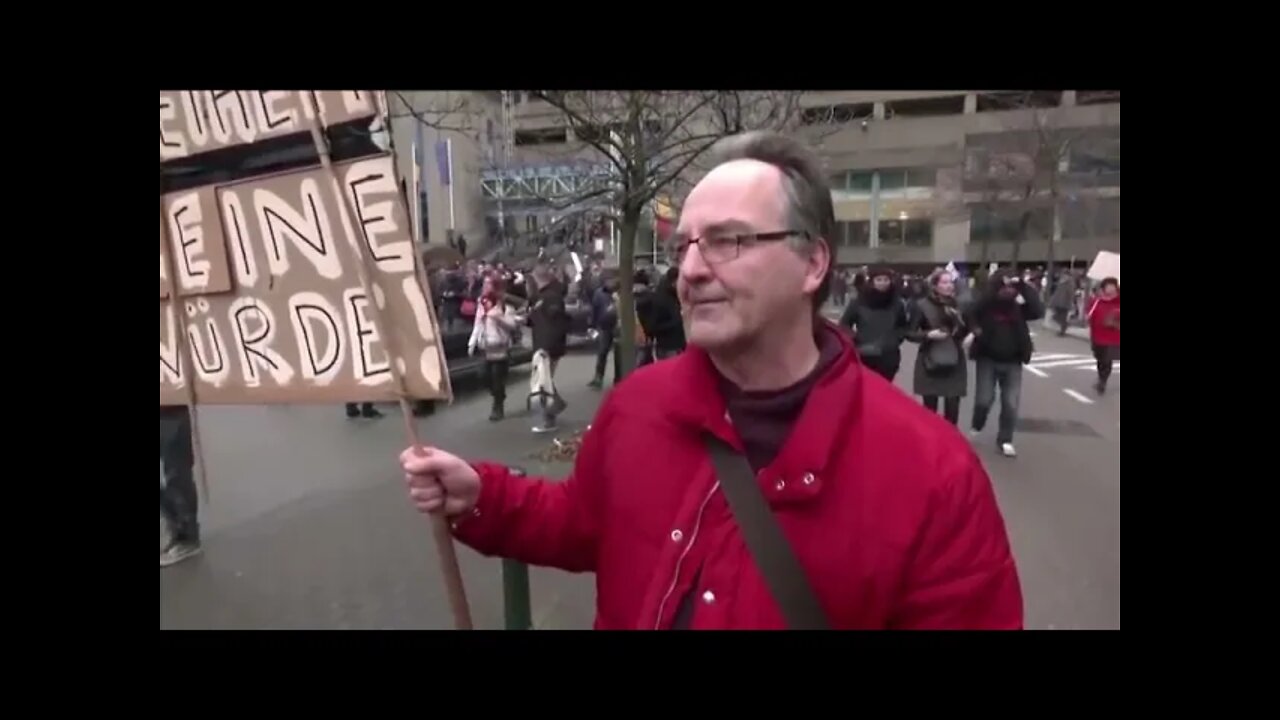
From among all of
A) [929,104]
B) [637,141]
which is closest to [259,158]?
[929,104]

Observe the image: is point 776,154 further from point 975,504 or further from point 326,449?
point 326,449

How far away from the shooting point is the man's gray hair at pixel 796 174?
1.47m

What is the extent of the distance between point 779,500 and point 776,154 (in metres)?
0.65

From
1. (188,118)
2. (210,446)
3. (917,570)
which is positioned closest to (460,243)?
(210,446)

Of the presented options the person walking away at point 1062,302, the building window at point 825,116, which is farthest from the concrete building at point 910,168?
the person walking away at point 1062,302

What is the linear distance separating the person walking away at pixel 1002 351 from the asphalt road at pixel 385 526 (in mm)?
298

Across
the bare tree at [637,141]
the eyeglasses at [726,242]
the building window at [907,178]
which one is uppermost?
the building window at [907,178]

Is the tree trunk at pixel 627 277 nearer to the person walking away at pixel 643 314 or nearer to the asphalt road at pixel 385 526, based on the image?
the person walking away at pixel 643 314

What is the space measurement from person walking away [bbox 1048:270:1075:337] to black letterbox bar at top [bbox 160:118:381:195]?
17.3 metres

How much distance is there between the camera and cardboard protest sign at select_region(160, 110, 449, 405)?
1.62 m

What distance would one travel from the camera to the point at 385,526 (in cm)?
513

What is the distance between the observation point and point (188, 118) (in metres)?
1.58

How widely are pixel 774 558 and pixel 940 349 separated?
587cm

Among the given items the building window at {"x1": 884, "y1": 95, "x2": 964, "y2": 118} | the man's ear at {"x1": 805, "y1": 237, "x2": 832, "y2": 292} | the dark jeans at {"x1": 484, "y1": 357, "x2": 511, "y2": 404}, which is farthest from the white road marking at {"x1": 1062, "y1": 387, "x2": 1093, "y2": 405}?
the man's ear at {"x1": 805, "y1": 237, "x2": 832, "y2": 292}
